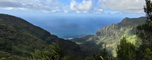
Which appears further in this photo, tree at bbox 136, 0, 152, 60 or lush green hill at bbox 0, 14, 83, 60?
lush green hill at bbox 0, 14, 83, 60

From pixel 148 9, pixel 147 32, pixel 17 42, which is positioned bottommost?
pixel 17 42

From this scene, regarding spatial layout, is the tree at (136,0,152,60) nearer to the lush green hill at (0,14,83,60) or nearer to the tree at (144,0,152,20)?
the tree at (144,0,152,20)

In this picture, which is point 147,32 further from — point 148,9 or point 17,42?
point 17,42

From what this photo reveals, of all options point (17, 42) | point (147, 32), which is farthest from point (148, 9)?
point (17, 42)

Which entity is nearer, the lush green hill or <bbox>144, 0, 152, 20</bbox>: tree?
<bbox>144, 0, 152, 20</bbox>: tree

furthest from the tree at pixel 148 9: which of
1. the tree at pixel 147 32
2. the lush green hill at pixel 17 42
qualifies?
the lush green hill at pixel 17 42

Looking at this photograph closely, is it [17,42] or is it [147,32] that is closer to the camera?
[147,32]

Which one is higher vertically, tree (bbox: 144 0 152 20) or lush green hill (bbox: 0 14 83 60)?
tree (bbox: 144 0 152 20)

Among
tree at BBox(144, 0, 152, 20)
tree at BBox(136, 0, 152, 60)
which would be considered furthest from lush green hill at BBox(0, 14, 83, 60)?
tree at BBox(144, 0, 152, 20)

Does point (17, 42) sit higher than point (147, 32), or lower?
lower

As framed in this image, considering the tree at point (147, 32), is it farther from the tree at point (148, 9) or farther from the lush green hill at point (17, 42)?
the lush green hill at point (17, 42)

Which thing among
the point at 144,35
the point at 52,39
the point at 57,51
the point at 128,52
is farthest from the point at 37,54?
the point at 52,39

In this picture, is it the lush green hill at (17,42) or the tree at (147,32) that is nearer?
the tree at (147,32)
